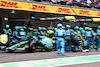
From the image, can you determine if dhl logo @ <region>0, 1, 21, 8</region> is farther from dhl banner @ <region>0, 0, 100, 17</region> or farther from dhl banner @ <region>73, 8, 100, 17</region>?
dhl banner @ <region>73, 8, 100, 17</region>

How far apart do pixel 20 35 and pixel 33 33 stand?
1.07 meters

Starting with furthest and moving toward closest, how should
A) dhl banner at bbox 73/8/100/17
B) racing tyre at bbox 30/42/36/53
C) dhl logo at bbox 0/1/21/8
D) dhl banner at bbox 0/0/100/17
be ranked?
1. dhl banner at bbox 73/8/100/17
2. dhl banner at bbox 0/0/100/17
3. dhl logo at bbox 0/1/21/8
4. racing tyre at bbox 30/42/36/53

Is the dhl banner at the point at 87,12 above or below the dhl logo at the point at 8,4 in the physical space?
below

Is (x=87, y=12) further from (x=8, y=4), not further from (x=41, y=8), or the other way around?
(x=8, y=4)

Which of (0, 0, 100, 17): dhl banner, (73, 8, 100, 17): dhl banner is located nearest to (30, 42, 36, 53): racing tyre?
(0, 0, 100, 17): dhl banner

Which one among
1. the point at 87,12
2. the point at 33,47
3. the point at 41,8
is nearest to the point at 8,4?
the point at 41,8

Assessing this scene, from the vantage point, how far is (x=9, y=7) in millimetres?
17953

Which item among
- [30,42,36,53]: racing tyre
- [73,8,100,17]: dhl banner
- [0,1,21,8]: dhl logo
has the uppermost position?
[0,1,21,8]: dhl logo

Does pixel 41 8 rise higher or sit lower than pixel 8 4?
lower

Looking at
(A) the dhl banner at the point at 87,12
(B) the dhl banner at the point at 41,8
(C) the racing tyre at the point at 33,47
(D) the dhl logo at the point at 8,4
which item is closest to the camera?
(C) the racing tyre at the point at 33,47

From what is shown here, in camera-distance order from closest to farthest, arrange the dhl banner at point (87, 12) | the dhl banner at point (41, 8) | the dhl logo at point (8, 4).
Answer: the dhl logo at point (8, 4), the dhl banner at point (41, 8), the dhl banner at point (87, 12)

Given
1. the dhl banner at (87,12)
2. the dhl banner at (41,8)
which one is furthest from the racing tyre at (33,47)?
the dhl banner at (87,12)

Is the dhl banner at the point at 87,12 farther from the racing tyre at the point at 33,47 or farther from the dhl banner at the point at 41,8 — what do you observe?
the racing tyre at the point at 33,47

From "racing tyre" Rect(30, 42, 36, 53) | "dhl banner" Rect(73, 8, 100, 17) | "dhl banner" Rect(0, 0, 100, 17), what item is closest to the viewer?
"racing tyre" Rect(30, 42, 36, 53)
